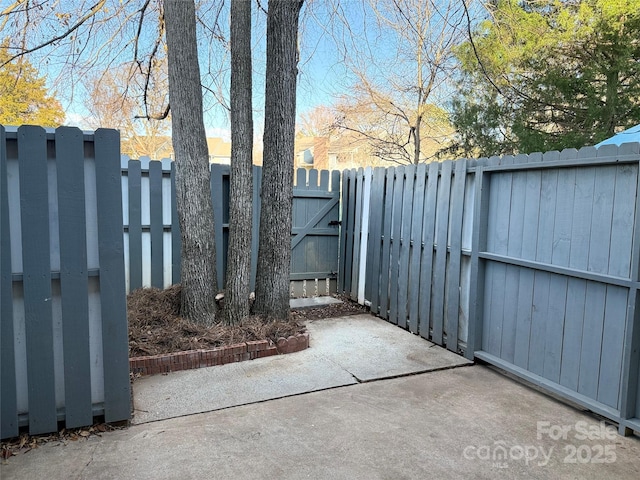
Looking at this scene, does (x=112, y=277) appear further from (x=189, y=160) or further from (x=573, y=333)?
(x=573, y=333)

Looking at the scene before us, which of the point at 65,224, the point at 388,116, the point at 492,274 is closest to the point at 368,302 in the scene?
the point at 492,274

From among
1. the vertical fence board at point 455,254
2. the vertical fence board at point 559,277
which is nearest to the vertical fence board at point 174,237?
the vertical fence board at point 455,254

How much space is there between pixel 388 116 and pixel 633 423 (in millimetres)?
10786

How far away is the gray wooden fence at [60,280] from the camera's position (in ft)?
8.03

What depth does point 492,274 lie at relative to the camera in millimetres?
3945

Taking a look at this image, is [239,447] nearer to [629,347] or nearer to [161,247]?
[629,347]

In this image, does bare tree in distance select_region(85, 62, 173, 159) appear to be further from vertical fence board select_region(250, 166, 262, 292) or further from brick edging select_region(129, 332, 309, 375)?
brick edging select_region(129, 332, 309, 375)

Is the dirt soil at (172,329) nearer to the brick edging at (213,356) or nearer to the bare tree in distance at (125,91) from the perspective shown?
the brick edging at (213,356)

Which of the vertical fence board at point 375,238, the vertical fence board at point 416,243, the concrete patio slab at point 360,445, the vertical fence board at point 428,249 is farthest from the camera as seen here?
the vertical fence board at point 375,238

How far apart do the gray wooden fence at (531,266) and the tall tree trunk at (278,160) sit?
58.8 inches

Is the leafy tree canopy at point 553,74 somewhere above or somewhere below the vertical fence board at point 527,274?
above

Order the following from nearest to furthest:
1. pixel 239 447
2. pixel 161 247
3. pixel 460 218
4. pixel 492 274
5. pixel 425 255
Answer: pixel 239 447, pixel 492 274, pixel 460 218, pixel 425 255, pixel 161 247

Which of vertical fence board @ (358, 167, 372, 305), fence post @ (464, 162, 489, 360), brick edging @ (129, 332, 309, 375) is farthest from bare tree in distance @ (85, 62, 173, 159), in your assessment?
fence post @ (464, 162, 489, 360)

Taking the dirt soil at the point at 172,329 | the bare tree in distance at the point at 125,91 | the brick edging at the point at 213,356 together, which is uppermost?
the bare tree in distance at the point at 125,91
